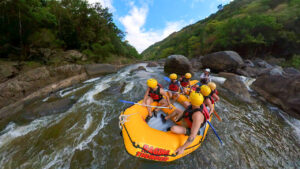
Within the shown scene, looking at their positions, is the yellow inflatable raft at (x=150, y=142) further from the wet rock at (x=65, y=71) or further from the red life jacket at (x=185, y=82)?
the wet rock at (x=65, y=71)

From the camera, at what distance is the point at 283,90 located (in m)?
4.87

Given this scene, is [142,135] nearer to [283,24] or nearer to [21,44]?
[21,44]

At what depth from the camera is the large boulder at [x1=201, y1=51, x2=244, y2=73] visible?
10.3 metres

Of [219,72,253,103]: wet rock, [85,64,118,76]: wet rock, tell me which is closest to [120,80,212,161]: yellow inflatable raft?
[219,72,253,103]: wet rock

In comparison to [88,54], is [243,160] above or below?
below

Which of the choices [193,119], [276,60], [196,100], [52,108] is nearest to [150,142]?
[193,119]

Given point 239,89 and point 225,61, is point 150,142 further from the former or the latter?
point 225,61

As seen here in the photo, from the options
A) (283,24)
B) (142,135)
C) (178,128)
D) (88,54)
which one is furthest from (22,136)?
(283,24)

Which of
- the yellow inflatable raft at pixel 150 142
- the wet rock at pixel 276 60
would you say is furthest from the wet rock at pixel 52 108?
the wet rock at pixel 276 60

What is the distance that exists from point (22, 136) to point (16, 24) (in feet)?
27.7

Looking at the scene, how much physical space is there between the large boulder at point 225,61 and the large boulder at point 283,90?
15.8ft

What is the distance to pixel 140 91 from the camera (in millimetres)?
6301

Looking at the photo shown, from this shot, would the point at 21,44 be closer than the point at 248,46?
Yes

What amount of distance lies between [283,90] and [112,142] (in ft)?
26.8
